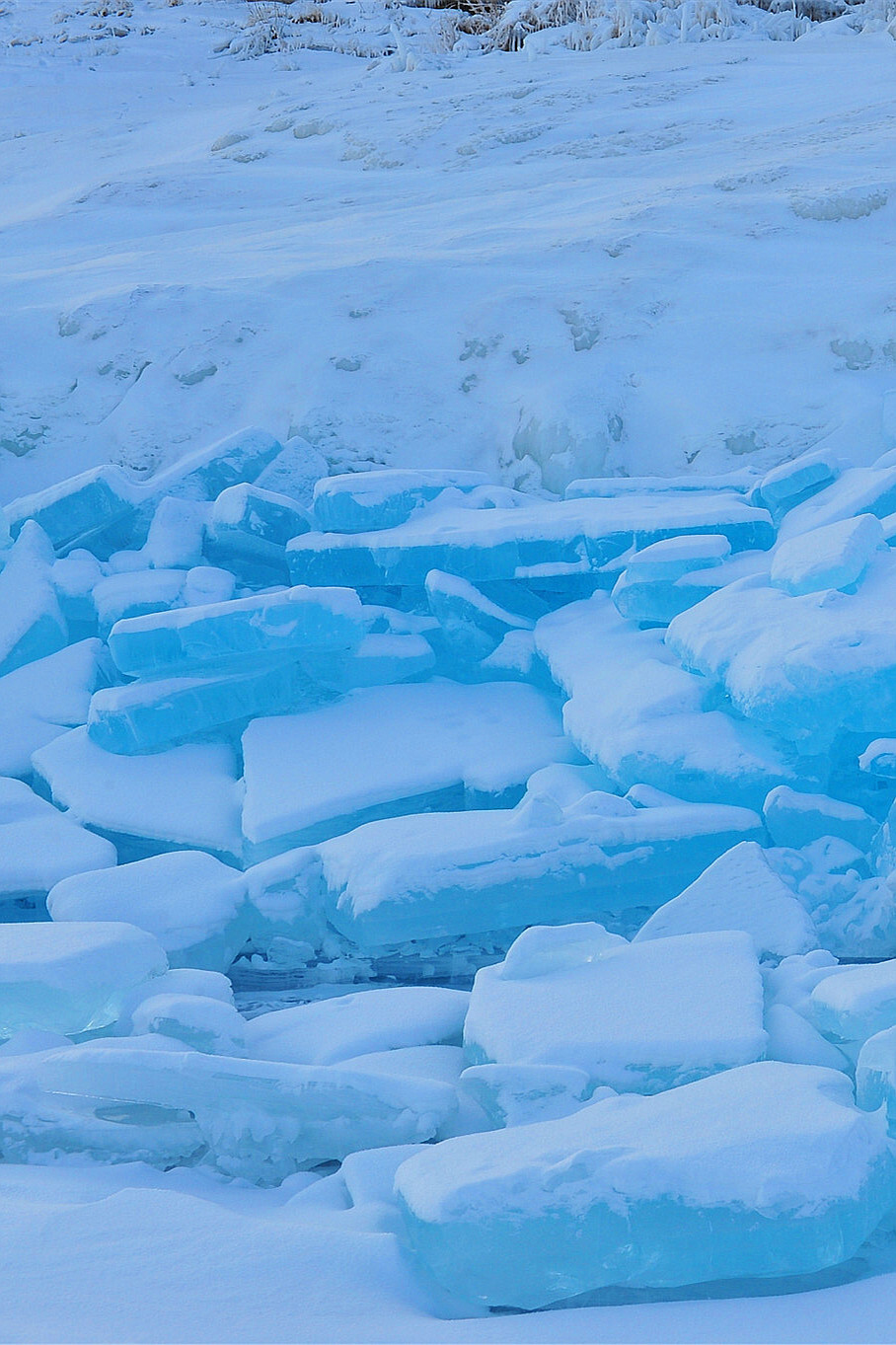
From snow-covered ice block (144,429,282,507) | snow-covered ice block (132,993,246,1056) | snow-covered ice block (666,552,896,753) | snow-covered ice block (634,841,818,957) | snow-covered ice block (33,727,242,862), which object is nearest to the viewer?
snow-covered ice block (132,993,246,1056)

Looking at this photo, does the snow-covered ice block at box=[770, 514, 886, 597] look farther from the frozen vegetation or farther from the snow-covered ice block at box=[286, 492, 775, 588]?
the snow-covered ice block at box=[286, 492, 775, 588]

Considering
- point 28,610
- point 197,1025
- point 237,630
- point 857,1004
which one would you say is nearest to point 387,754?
point 237,630

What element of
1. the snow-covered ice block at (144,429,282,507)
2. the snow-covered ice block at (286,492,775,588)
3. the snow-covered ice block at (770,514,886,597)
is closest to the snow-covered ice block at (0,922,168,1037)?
the snow-covered ice block at (286,492,775,588)

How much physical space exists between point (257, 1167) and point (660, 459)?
2529 millimetres

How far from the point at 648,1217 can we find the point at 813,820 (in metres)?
1.13

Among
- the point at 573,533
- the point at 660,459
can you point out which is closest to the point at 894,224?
the point at 660,459

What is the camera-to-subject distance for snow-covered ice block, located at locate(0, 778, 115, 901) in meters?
2.12

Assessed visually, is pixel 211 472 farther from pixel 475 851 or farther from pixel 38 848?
pixel 475 851

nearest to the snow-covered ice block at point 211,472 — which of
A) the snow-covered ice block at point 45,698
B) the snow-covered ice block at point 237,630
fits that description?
the snow-covered ice block at point 45,698

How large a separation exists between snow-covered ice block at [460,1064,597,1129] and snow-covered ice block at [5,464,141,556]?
7.40ft

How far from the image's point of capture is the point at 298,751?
Result: 2484 mm

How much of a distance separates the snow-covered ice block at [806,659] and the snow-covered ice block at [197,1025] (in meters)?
1.12

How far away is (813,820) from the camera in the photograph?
208 cm

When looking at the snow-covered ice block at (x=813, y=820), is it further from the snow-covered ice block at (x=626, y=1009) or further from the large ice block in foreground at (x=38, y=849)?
the large ice block in foreground at (x=38, y=849)
